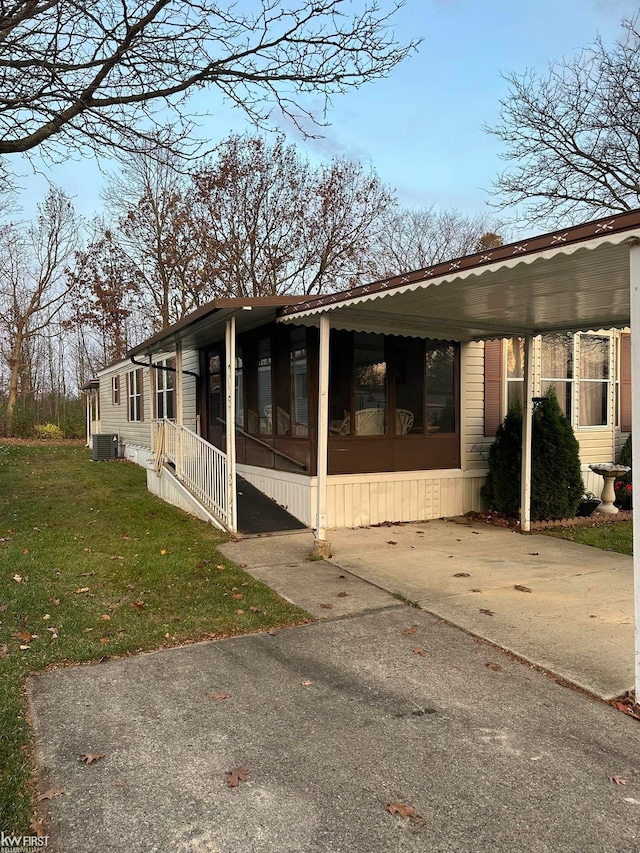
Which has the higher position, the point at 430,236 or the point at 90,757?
the point at 430,236

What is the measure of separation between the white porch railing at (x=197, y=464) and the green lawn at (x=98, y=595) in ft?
1.17

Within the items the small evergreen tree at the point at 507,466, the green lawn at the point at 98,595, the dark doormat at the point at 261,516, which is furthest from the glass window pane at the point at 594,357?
the green lawn at the point at 98,595

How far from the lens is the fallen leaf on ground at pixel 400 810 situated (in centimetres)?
221

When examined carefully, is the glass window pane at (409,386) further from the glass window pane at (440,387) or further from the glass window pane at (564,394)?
the glass window pane at (564,394)

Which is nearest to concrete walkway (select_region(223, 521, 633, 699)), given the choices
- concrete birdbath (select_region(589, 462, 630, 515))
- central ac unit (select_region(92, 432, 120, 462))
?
concrete birdbath (select_region(589, 462, 630, 515))

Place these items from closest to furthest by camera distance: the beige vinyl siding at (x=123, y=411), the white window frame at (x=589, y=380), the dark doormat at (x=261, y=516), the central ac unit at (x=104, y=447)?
the dark doormat at (x=261, y=516) → the white window frame at (x=589, y=380) → the beige vinyl siding at (x=123, y=411) → the central ac unit at (x=104, y=447)

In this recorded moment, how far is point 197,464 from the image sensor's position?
27.9ft

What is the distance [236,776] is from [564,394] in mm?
9087

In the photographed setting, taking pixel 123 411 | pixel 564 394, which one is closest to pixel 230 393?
pixel 564 394

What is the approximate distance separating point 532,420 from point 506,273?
4595mm

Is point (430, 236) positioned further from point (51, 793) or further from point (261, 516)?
point (51, 793)

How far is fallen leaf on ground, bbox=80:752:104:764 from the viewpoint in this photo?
2.54 meters

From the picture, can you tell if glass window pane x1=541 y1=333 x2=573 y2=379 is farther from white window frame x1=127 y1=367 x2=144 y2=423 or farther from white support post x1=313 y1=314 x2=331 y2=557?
white window frame x1=127 y1=367 x2=144 y2=423

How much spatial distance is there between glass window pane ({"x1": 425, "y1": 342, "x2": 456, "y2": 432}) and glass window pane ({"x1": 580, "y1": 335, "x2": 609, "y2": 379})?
113 inches
